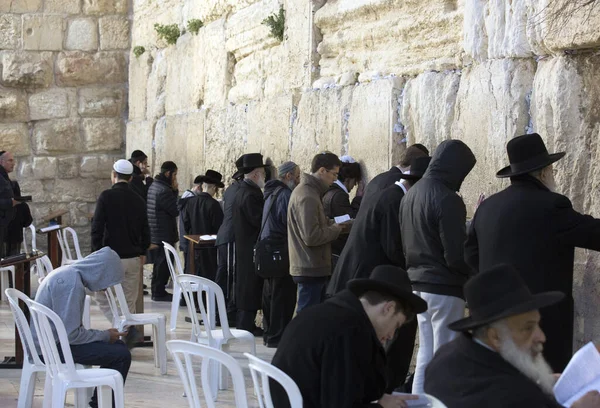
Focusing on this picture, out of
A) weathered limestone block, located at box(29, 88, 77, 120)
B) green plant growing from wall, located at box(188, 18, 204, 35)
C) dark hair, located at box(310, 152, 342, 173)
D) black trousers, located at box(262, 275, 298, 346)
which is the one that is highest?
green plant growing from wall, located at box(188, 18, 204, 35)

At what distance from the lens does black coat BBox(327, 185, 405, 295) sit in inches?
243

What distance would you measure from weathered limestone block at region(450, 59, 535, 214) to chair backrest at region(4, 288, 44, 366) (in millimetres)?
2721

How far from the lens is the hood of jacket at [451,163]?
225 inches

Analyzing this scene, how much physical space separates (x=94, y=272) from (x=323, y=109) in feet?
10.8

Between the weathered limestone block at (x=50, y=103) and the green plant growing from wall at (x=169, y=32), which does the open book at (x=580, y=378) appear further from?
the weathered limestone block at (x=50, y=103)

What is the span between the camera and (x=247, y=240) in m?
8.78

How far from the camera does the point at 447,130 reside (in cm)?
686

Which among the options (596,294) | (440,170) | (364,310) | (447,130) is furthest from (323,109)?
(364,310)

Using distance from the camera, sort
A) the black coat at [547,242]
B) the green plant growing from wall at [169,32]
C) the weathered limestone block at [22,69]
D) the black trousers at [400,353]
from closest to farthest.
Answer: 1. the black coat at [547,242]
2. the black trousers at [400,353]
3. the green plant growing from wall at [169,32]
4. the weathered limestone block at [22,69]

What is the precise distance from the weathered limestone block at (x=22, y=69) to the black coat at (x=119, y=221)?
255 inches

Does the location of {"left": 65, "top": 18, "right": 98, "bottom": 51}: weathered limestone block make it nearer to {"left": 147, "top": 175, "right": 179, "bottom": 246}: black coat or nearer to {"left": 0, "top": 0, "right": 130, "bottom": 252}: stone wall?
{"left": 0, "top": 0, "right": 130, "bottom": 252}: stone wall

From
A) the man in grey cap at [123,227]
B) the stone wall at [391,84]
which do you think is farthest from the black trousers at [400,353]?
the man in grey cap at [123,227]

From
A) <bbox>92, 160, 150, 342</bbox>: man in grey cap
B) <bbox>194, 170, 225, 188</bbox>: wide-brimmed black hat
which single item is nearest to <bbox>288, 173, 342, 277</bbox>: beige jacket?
<bbox>92, 160, 150, 342</bbox>: man in grey cap

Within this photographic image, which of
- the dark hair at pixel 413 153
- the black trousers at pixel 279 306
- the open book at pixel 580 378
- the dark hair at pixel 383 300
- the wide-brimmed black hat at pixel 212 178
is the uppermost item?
the dark hair at pixel 413 153
